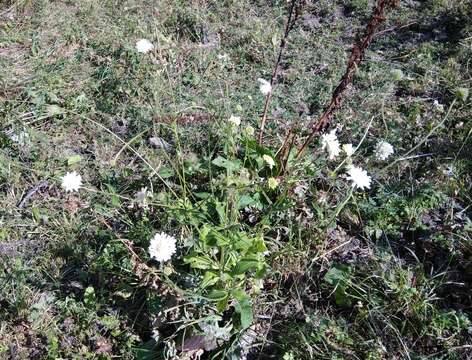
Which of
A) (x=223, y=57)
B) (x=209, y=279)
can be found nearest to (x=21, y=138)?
(x=223, y=57)

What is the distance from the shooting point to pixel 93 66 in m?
3.56

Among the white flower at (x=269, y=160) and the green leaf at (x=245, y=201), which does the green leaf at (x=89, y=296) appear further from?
the white flower at (x=269, y=160)

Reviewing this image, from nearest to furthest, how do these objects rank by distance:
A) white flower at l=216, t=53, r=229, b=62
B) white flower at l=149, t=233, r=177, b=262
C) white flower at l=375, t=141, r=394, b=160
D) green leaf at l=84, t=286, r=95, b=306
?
white flower at l=149, t=233, r=177, b=262 < green leaf at l=84, t=286, r=95, b=306 < white flower at l=375, t=141, r=394, b=160 < white flower at l=216, t=53, r=229, b=62

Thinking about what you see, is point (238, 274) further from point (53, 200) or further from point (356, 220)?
point (53, 200)

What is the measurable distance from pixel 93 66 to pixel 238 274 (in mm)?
2206

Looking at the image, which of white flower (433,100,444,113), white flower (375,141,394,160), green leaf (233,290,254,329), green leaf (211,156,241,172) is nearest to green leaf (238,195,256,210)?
green leaf (211,156,241,172)

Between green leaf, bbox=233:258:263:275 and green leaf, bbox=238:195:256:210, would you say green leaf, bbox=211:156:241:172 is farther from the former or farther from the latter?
green leaf, bbox=233:258:263:275

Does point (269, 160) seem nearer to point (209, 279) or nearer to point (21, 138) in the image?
point (209, 279)

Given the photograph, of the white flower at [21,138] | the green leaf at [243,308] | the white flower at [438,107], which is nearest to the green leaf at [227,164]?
the green leaf at [243,308]

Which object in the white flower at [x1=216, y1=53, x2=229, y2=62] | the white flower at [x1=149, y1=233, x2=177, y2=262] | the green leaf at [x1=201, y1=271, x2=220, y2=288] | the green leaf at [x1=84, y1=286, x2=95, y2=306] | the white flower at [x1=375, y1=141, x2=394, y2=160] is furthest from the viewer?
the white flower at [x1=216, y1=53, x2=229, y2=62]

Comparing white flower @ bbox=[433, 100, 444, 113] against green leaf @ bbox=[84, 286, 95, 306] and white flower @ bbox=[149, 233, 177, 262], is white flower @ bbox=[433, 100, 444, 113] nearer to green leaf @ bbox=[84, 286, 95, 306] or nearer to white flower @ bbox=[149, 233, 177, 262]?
white flower @ bbox=[149, 233, 177, 262]

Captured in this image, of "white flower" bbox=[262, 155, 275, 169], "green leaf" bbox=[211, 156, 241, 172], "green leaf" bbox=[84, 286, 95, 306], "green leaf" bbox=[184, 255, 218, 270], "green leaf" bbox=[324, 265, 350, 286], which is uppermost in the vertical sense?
"white flower" bbox=[262, 155, 275, 169]

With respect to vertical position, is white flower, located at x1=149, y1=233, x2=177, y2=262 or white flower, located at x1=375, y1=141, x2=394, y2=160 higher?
white flower, located at x1=375, y1=141, x2=394, y2=160

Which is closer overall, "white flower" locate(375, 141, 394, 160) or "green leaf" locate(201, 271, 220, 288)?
"green leaf" locate(201, 271, 220, 288)
